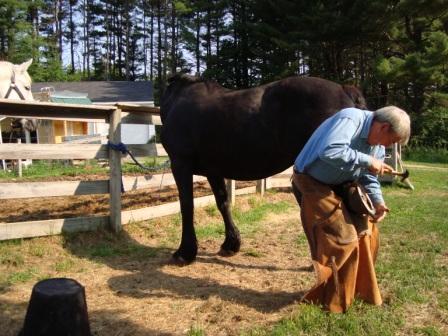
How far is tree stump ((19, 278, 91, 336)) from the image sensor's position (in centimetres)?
284

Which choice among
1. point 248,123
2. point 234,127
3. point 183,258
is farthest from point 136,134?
point 248,123

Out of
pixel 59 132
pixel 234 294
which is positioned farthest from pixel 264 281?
pixel 59 132

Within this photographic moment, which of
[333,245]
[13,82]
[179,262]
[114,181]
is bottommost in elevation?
[179,262]

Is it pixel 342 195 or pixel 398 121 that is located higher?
pixel 398 121

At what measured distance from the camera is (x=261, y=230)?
6719 millimetres

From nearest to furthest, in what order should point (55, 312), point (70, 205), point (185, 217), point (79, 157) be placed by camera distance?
point (55, 312), point (185, 217), point (79, 157), point (70, 205)

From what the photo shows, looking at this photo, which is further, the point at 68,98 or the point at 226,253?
the point at 68,98

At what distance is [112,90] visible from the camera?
99.2 feet

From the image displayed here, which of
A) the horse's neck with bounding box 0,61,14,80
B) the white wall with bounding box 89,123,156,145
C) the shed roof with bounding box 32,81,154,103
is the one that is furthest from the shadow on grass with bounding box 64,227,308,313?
the white wall with bounding box 89,123,156,145

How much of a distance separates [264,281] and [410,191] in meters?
7.01

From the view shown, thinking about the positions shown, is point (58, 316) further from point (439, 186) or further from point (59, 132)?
point (59, 132)

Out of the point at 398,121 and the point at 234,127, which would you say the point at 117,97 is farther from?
the point at 398,121

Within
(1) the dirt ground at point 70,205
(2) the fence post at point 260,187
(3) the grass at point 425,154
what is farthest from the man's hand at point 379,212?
(3) the grass at point 425,154

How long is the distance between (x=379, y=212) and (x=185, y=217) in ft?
7.49
